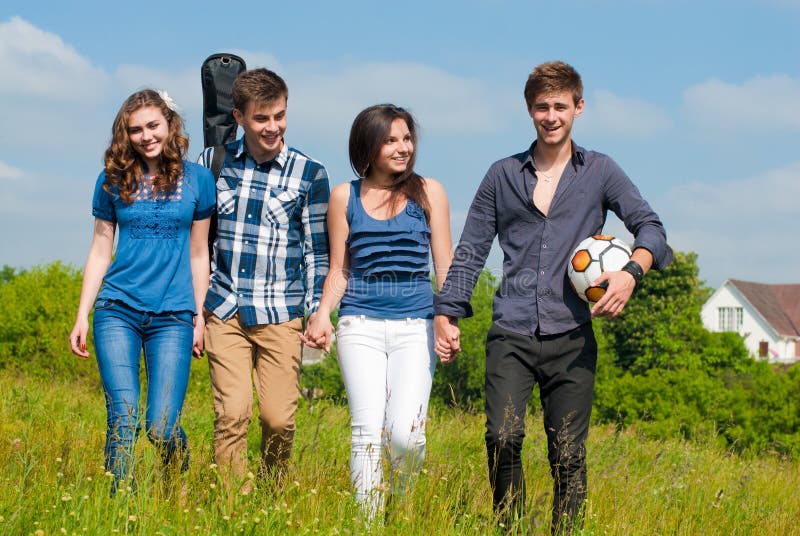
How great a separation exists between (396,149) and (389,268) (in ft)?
2.22

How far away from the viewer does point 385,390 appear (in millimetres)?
4453

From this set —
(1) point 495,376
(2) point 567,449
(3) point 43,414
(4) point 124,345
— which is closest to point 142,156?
(4) point 124,345

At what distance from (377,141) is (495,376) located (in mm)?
1449

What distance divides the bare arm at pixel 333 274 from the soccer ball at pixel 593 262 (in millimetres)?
1257

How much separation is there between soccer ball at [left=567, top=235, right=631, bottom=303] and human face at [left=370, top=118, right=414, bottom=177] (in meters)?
1.08

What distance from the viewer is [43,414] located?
8008 millimetres

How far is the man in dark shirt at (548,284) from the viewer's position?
4.36 m

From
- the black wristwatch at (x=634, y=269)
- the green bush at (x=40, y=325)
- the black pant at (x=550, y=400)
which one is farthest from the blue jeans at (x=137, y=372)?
the green bush at (x=40, y=325)

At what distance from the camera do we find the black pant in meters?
4.34

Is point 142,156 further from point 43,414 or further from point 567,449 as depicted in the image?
point 43,414

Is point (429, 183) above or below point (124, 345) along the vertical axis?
above

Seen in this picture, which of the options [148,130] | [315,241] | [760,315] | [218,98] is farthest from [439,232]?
[760,315]

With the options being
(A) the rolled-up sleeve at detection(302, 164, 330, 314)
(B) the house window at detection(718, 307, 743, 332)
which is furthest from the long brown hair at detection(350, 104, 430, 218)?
(B) the house window at detection(718, 307, 743, 332)

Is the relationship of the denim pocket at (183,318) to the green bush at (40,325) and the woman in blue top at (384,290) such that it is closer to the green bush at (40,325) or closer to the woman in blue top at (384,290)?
the woman in blue top at (384,290)
